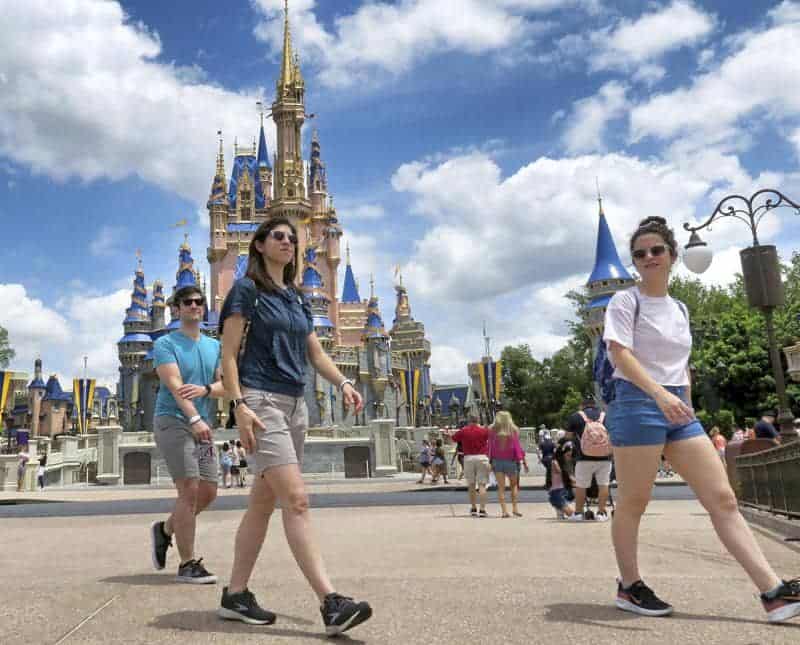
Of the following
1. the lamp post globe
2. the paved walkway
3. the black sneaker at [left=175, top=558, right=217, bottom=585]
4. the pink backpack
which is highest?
the lamp post globe

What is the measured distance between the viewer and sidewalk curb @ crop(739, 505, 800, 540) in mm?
6000

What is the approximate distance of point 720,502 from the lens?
3.09 metres

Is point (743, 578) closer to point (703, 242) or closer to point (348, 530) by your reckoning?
point (348, 530)

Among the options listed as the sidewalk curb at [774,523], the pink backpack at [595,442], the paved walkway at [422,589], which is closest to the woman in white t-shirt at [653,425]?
the paved walkway at [422,589]

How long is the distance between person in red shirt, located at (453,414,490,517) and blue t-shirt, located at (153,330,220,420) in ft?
18.1

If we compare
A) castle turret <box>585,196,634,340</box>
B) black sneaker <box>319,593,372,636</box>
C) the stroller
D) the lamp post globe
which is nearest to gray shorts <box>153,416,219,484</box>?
black sneaker <box>319,593,372,636</box>

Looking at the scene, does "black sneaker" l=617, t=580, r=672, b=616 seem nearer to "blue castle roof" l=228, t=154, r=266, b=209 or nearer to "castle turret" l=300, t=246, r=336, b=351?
"castle turret" l=300, t=246, r=336, b=351

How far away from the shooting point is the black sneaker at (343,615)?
273 centimetres

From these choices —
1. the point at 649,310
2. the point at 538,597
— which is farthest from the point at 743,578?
the point at 649,310

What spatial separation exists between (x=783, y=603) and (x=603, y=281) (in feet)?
151

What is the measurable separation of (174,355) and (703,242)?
920 cm

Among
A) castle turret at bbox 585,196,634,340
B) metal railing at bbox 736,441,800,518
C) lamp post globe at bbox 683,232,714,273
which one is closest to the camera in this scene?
metal railing at bbox 736,441,800,518

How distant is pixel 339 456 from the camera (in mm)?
33906

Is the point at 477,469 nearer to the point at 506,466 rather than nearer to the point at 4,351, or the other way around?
the point at 506,466
